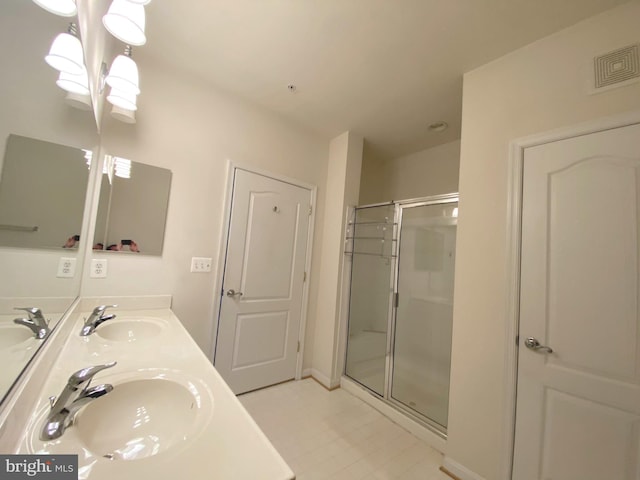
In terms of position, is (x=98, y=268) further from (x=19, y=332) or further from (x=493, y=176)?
(x=493, y=176)

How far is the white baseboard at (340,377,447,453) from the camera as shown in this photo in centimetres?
177

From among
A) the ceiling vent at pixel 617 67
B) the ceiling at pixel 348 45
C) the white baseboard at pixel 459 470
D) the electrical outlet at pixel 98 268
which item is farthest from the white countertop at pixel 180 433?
the ceiling vent at pixel 617 67

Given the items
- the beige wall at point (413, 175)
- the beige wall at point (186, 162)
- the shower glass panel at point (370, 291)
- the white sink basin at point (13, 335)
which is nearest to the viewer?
the white sink basin at point (13, 335)

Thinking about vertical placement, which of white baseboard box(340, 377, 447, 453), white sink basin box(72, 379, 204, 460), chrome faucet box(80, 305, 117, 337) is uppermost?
chrome faucet box(80, 305, 117, 337)

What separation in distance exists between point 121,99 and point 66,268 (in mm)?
1016

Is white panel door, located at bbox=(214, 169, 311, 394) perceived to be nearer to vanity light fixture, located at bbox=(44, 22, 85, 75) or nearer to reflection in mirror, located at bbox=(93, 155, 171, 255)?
reflection in mirror, located at bbox=(93, 155, 171, 255)

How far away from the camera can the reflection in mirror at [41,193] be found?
0.68m

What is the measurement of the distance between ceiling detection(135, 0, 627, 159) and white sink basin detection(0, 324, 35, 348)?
5.65ft

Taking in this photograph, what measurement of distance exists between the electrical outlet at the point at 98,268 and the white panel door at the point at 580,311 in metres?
2.56

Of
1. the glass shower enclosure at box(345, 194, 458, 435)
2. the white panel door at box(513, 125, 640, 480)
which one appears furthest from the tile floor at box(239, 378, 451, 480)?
the white panel door at box(513, 125, 640, 480)

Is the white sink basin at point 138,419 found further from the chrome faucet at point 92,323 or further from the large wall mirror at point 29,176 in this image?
the chrome faucet at point 92,323

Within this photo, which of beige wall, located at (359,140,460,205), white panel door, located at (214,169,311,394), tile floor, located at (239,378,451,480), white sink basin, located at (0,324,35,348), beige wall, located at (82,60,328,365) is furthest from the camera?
beige wall, located at (359,140,460,205)

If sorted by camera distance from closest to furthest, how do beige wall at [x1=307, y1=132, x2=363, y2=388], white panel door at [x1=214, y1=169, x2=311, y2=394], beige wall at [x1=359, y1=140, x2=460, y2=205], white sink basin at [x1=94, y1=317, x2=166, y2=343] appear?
white sink basin at [x1=94, y1=317, x2=166, y2=343] < white panel door at [x1=214, y1=169, x2=311, y2=394] < beige wall at [x1=307, y1=132, x2=363, y2=388] < beige wall at [x1=359, y1=140, x2=460, y2=205]

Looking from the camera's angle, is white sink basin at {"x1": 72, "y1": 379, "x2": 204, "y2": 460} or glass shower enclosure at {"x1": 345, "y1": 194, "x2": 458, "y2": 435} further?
glass shower enclosure at {"x1": 345, "y1": 194, "x2": 458, "y2": 435}
